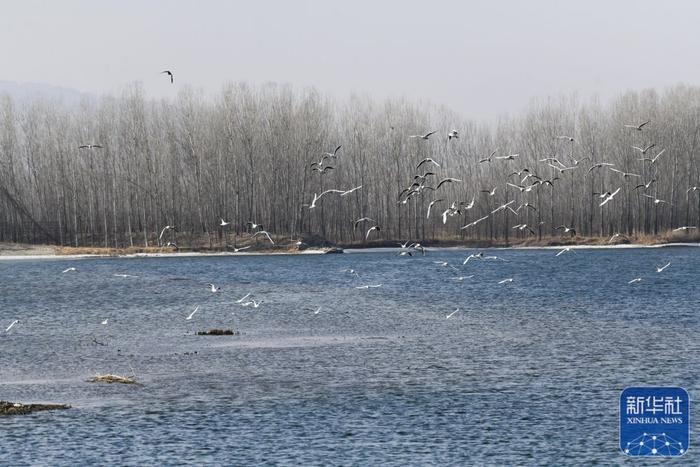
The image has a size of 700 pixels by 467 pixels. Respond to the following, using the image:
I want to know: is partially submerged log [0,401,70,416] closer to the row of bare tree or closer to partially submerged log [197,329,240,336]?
partially submerged log [197,329,240,336]

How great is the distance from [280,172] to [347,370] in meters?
83.2

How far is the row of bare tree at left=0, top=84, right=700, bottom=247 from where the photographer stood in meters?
113

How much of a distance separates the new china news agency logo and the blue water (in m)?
0.31

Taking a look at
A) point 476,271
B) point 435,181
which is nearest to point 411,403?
point 476,271

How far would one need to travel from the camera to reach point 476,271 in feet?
→ 267

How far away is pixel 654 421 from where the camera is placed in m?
24.6

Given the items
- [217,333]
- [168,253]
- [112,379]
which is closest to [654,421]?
[112,379]

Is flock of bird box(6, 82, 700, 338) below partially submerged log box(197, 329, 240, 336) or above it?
above

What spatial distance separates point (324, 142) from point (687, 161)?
39.1 m

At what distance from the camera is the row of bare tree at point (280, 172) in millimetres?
113375

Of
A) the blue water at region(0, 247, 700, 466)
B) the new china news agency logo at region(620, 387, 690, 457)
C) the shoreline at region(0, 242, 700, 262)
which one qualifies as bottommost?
the new china news agency logo at region(620, 387, 690, 457)

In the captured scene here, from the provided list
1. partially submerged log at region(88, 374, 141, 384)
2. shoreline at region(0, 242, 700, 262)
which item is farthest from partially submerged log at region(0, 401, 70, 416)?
shoreline at region(0, 242, 700, 262)

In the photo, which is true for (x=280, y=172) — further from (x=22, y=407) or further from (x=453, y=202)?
(x=22, y=407)

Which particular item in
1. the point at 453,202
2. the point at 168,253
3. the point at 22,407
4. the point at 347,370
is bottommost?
the point at 347,370
